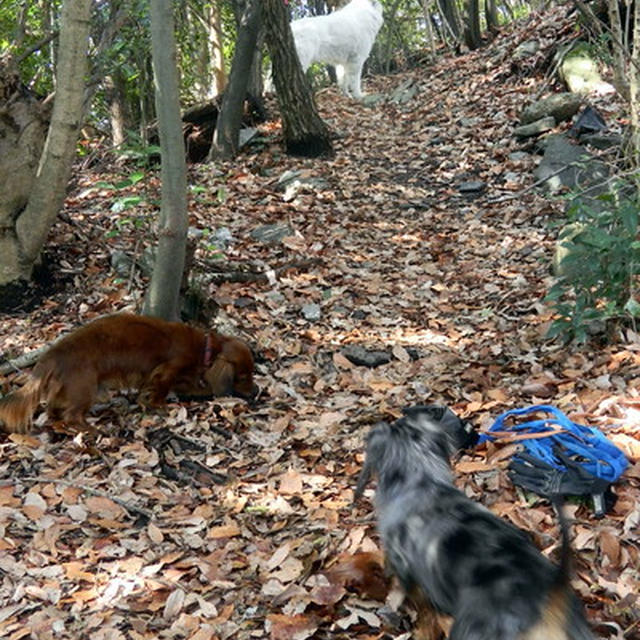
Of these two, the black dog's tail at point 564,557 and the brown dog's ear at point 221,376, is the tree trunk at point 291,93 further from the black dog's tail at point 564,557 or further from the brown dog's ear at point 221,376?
the black dog's tail at point 564,557

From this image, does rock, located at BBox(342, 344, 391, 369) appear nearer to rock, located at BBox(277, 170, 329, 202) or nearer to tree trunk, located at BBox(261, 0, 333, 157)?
rock, located at BBox(277, 170, 329, 202)

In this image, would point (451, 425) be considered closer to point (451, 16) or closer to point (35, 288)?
point (35, 288)

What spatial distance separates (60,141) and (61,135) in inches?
2.1

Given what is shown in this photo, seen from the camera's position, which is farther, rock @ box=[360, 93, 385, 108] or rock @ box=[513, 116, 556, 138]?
rock @ box=[360, 93, 385, 108]

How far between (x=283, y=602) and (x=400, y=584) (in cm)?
58

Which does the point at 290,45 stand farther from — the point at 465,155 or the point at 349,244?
the point at 349,244

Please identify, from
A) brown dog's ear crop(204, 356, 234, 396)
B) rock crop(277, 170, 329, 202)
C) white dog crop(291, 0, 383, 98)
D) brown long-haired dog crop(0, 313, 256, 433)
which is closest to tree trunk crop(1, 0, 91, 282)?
brown long-haired dog crop(0, 313, 256, 433)

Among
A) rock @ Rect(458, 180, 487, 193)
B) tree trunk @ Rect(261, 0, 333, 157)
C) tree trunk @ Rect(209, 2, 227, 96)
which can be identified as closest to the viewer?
rock @ Rect(458, 180, 487, 193)

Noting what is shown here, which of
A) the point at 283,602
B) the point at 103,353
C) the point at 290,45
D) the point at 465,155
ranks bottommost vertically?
the point at 283,602

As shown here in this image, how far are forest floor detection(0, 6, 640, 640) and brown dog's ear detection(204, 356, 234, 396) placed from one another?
0.10 meters

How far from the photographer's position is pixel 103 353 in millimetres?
5059

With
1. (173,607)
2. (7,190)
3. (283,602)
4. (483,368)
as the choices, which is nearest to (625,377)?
(483,368)

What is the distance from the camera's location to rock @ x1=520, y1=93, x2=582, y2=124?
32.9ft

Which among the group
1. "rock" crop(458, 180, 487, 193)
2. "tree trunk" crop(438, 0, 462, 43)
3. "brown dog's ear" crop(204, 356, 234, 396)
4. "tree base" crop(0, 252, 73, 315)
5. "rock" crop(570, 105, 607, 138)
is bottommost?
"brown dog's ear" crop(204, 356, 234, 396)
